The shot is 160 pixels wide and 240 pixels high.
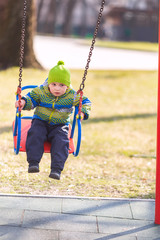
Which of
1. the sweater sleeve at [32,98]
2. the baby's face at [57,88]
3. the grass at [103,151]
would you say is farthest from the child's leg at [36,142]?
the grass at [103,151]

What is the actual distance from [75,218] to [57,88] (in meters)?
1.13

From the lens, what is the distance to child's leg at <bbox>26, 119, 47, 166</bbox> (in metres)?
3.73

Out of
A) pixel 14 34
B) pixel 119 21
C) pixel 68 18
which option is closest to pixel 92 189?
pixel 14 34

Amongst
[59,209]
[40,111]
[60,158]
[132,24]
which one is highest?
[40,111]

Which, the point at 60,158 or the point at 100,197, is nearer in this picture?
the point at 60,158

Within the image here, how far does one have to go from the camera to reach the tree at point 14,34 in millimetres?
13359

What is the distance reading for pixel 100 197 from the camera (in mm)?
4391

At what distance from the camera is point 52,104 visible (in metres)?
4.08

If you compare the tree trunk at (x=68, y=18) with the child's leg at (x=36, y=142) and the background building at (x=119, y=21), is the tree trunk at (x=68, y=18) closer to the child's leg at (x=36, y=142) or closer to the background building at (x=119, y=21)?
the background building at (x=119, y=21)

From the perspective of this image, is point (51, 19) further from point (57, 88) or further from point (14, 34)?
point (57, 88)

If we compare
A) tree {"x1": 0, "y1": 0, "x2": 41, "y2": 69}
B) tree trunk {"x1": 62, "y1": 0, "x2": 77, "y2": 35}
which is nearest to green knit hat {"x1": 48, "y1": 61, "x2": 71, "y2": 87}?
tree {"x1": 0, "y1": 0, "x2": 41, "y2": 69}

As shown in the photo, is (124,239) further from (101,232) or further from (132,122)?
(132,122)

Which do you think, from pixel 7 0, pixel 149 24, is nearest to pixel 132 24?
pixel 149 24

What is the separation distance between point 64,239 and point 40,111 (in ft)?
3.96
